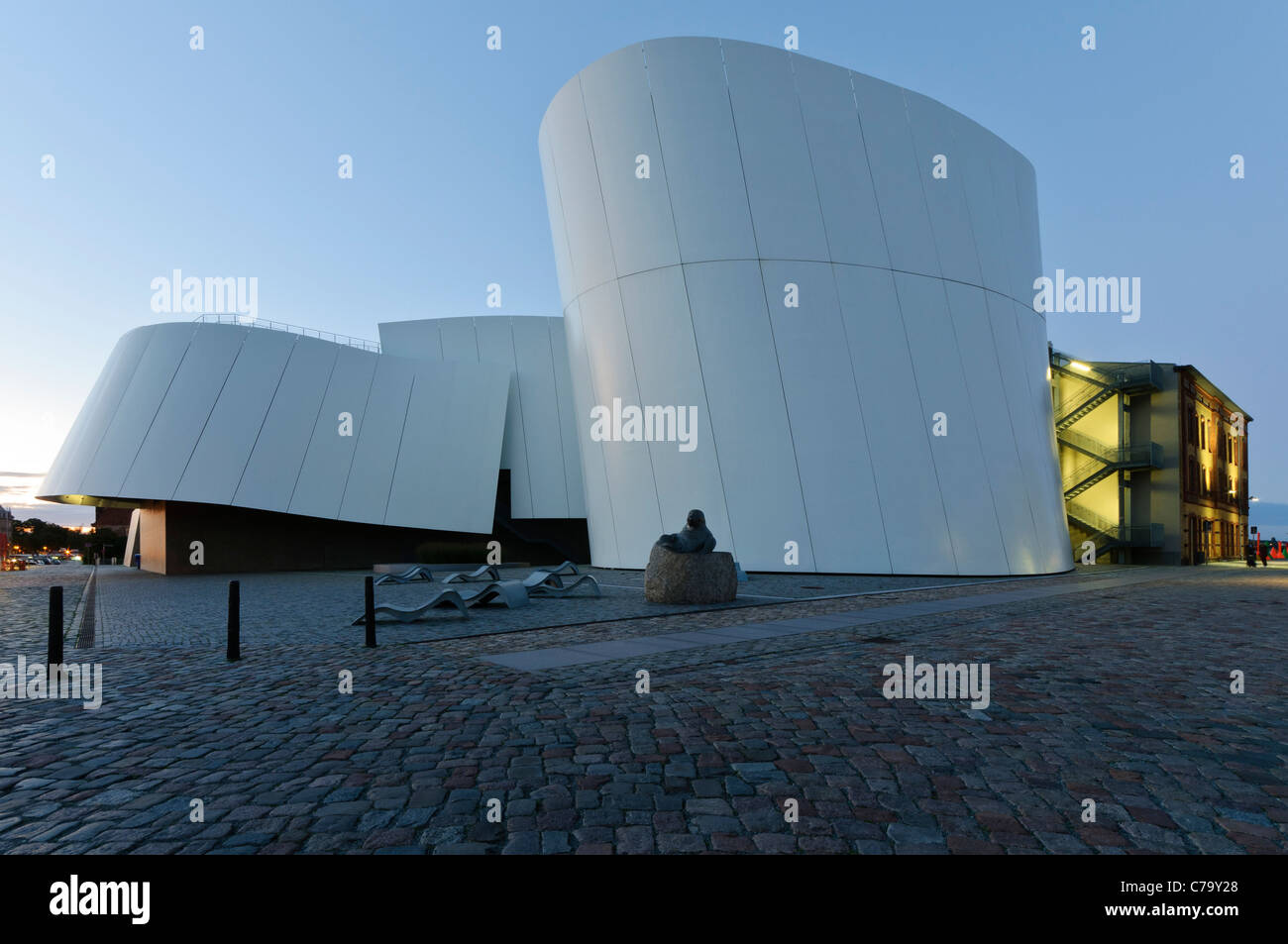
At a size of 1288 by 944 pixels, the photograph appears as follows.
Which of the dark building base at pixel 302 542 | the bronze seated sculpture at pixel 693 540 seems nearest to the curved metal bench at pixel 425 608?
the bronze seated sculpture at pixel 693 540

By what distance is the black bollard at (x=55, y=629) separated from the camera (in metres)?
7.20

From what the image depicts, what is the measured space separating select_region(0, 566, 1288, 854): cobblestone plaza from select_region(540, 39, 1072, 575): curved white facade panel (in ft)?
38.6

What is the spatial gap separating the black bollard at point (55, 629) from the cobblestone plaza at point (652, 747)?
0.62m

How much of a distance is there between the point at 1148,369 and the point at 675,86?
29237mm

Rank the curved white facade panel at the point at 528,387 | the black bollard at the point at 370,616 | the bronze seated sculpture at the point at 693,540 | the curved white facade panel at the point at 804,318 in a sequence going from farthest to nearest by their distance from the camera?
1. the curved white facade panel at the point at 528,387
2. the curved white facade panel at the point at 804,318
3. the bronze seated sculpture at the point at 693,540
4. the black bollard at the point at 370,616

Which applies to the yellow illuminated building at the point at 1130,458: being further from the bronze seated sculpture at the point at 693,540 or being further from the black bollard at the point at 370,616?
the black bollard at the point at 370,616

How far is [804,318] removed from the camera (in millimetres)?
21734

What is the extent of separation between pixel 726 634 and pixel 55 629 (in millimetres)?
7610

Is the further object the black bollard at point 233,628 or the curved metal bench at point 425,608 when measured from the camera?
the curved metal bench at point 425,608

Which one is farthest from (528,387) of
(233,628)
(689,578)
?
(233,628)

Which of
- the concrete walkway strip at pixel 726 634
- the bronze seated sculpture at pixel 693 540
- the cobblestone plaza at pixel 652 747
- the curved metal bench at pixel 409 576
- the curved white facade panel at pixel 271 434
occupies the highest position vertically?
the curved white facade panel at pixel 271 434

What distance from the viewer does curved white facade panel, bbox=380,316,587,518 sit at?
108 ft

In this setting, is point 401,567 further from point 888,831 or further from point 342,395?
point 888,831

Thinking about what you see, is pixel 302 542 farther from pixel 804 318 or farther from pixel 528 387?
pixel 804 318
